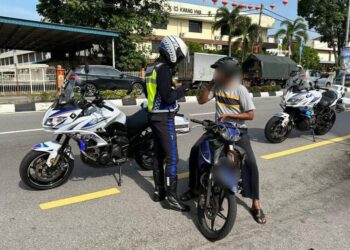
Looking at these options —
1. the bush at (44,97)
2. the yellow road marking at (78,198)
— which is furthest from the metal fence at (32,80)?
the yellow road marking at (78,198)

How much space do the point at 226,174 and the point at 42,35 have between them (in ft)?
69.3

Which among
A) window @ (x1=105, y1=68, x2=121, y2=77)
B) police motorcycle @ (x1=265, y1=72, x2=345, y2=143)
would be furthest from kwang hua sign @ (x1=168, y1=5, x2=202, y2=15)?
police motorcycle @ (x1=265, y1=72, x2=345, y2=143)

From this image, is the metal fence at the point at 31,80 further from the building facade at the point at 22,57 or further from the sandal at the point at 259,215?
the building facade at the point at 22,57

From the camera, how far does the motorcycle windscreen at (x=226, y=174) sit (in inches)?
116

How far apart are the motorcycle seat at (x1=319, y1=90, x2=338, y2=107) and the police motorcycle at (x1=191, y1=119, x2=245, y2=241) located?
4.42 m

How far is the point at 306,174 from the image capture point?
196 inches

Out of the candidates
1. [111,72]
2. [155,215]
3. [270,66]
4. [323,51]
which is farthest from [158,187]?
[323,51]

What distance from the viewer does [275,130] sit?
6680 mm

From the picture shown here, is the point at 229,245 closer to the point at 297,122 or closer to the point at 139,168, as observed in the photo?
the point at 139,168

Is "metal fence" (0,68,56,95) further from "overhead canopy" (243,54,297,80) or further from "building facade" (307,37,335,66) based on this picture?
"building facade" (307,37,335,66)

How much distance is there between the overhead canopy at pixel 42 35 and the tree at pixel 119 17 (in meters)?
1.14

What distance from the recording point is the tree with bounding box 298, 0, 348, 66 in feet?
108

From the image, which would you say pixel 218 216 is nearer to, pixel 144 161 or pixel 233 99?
pixel 233 99

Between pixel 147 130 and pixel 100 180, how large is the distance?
888mm
